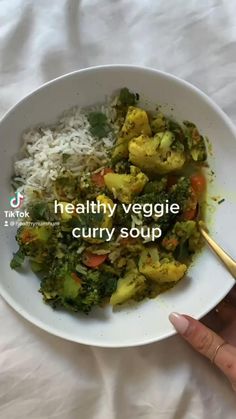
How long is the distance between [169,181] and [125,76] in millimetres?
279

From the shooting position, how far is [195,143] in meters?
1.33

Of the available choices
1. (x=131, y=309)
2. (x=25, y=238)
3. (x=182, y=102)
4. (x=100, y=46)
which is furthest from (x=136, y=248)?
(x=100, y=46)

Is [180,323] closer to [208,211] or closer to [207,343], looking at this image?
[207,343]

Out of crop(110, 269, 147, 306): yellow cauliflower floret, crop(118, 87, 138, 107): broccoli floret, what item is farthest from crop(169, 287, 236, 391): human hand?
crop(118, 87, 138, 107): broccoli floret

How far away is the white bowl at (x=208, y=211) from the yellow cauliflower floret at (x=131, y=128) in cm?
7

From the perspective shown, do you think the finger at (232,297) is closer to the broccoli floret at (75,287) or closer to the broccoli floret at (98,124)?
the broccoli floret at (75,287)

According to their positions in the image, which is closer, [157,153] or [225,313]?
[157,153]

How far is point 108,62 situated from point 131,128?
273mm

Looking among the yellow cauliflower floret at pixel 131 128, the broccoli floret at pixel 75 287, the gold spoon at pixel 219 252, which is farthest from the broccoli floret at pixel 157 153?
the broccoli floret at pixel 75 287

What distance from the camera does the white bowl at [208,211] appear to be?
129cm

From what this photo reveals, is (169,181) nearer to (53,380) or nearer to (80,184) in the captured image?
(80,184)

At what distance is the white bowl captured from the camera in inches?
50.8

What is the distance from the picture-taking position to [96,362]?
1.40 m

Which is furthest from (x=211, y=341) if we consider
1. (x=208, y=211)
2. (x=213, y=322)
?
(x=208, y=211)
